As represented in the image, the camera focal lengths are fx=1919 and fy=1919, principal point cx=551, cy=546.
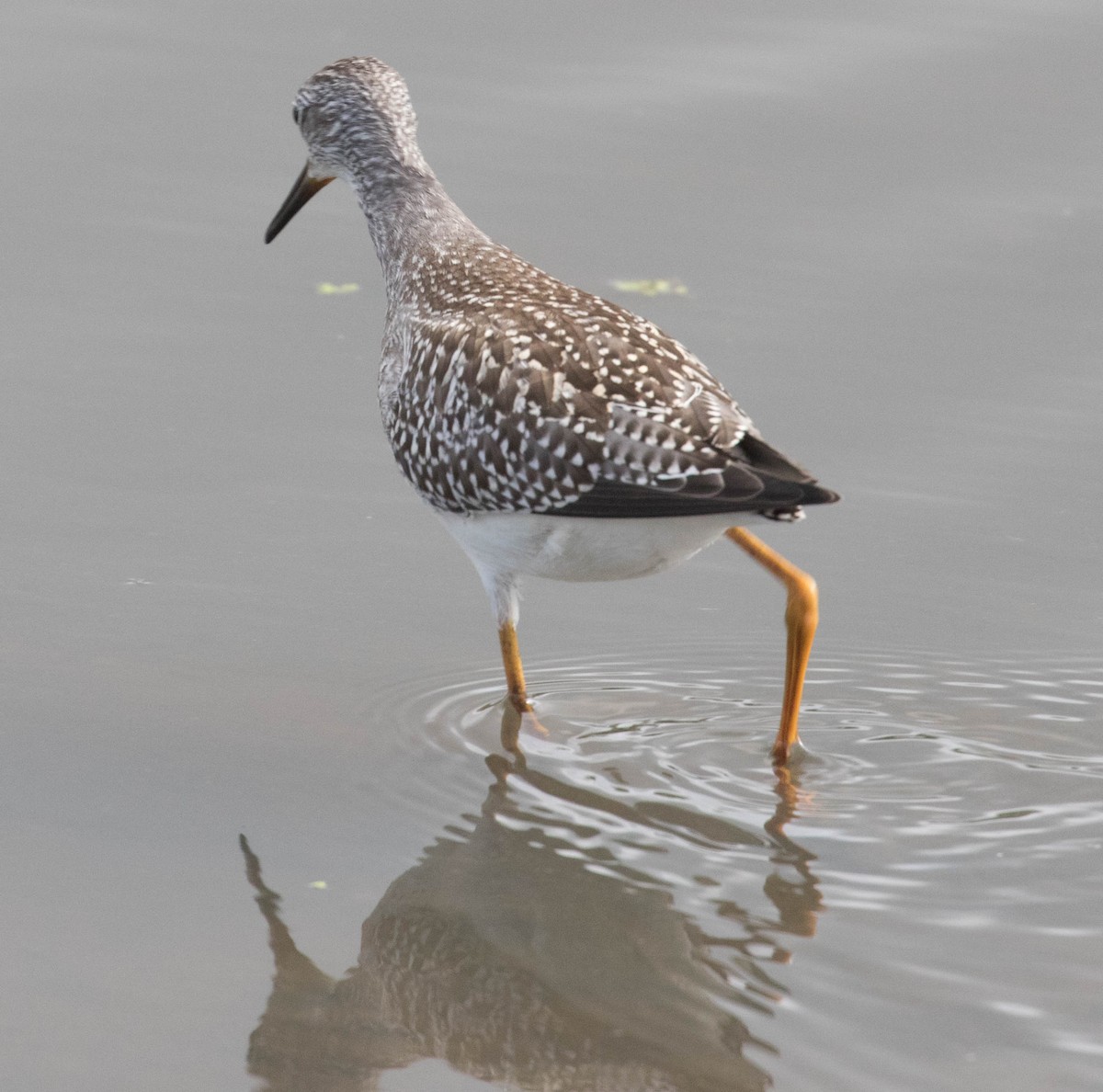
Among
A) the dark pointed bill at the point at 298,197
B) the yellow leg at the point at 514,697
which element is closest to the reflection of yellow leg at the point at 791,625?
the yellow leg at the point at 514,697

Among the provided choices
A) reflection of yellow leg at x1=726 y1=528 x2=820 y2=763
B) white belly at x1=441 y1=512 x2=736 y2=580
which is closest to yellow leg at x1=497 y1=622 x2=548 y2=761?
white belly at x1=441 y1=512 x2=736 y2=580

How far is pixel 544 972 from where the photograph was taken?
5.18 metres

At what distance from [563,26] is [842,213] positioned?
2644 millimetres

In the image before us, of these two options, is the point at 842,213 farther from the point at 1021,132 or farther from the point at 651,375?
the point at 651,375

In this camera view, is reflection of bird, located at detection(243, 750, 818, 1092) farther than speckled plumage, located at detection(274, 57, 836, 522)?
No

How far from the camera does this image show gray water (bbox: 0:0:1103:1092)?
505 centimetres

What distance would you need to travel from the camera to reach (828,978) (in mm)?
5141

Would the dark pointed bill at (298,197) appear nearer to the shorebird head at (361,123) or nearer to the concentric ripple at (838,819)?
the shorebird head at (361,123)

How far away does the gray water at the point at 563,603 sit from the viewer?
505 cm

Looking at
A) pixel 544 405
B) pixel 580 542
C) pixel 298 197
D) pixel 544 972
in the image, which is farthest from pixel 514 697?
pixel 298 197

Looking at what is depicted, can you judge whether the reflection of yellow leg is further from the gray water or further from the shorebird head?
the shorebird head

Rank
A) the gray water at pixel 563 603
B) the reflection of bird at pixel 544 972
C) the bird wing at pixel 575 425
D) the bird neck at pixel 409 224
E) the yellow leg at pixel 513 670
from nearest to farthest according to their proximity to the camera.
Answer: the reflection of bird at pixel 544 972, the gray water at pixel 563 603, the bird wing at pixel 575 425, the yellow leg at pixel 513 670, the bird neck at pixel 409 224

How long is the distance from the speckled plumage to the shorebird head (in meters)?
0.51

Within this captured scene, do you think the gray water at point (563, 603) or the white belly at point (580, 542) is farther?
the white belly at point (580, 542)
